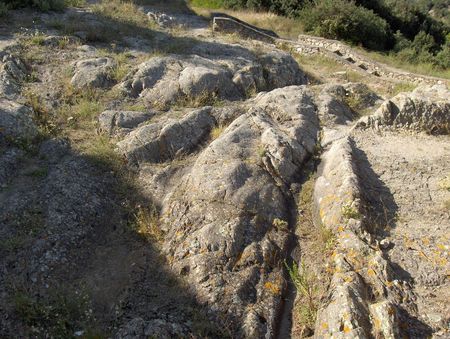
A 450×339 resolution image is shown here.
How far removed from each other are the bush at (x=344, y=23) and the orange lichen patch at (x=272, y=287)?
50.7ft

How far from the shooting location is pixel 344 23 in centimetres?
1844

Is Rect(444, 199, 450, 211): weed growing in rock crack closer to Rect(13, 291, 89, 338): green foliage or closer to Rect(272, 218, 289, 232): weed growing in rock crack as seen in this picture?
Rect(272, 218, 289, 232): weed growing in rock crack

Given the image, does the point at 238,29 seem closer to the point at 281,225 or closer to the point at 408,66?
the point at 408,66

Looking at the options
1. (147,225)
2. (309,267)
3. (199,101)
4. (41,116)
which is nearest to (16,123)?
(41,116)

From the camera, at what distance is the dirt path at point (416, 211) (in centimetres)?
491

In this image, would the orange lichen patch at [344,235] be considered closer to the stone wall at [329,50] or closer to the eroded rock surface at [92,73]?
the eroded rock surface at [92,73]

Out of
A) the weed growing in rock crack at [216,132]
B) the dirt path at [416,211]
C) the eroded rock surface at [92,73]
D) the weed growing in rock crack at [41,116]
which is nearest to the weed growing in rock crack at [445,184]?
the dirt path at [416,211]

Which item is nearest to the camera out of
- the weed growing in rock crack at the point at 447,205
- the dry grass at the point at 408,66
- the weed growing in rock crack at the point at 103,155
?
the weed growing in rock crack at the point at 447,205

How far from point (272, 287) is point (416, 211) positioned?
8.23 feet

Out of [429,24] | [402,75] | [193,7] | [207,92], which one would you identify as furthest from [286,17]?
[207,92]

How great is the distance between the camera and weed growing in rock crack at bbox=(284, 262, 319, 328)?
501cm

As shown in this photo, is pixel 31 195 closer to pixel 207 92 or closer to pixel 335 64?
pixel 207 92

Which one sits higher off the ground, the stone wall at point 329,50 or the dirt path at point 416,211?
the dirt path at point 416,211

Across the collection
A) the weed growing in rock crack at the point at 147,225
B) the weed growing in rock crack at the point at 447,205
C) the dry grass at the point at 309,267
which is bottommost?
the weed growing in rock crack at the point at 147,225
